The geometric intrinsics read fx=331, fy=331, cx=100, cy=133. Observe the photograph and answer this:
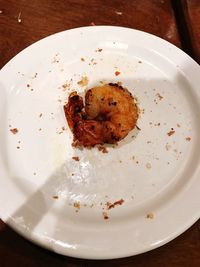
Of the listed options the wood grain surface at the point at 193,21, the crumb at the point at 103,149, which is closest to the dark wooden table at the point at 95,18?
the wood grain surface at the point at 193,21

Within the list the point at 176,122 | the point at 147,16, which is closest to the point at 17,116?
the point at 176,122

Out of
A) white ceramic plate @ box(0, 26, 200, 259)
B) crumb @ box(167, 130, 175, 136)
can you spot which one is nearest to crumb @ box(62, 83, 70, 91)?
white ceramic plate @ box(0, 26, 200, 259)

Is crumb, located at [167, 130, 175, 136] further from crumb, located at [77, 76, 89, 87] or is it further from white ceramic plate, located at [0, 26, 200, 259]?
crumb, located at [77, 76, 89, 87]

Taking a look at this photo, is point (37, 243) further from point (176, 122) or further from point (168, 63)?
point (168, 63)

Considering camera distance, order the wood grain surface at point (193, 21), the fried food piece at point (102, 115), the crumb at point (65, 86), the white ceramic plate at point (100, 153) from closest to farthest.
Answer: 1. the white ceramic plate at point (100, 153)
2. the fried food piece at point (102, 115)
3. the crumb at point (65, 86)
4. the wood grain surface at point (193, 21)

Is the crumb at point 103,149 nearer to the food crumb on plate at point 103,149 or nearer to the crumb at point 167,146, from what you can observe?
the food crumb on plate at point 103,149

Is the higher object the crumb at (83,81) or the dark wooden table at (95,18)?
the dark wooden table at (95,18)

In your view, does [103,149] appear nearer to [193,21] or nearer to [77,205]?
[77,205]
